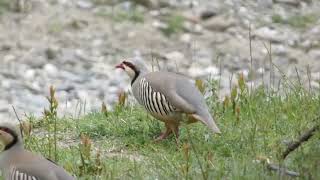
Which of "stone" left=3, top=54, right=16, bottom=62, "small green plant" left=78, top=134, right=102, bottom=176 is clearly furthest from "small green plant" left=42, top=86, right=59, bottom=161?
"stone" left=3, top=54, right=16, bottom=62

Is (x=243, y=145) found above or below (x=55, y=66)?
above

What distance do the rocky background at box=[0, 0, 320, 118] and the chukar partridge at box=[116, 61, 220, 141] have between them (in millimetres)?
5361

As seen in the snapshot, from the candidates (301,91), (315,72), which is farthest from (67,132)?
(315,72)

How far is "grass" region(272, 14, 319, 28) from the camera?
13.3 meters

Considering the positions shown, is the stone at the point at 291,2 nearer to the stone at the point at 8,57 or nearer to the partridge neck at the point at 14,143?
the stone at the point at 8,57

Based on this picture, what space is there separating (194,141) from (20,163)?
53.5 inches

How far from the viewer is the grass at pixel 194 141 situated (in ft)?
16.6

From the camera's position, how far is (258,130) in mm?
6000

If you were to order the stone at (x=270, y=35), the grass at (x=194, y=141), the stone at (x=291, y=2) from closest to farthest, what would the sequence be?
1. the grass at (x=194, y=141)
2. the stone at (x=270, y=35)
3. the stone at (x=291, y=2)

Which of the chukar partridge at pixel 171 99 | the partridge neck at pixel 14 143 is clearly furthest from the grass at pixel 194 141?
the partridge neck at pixel 14 143

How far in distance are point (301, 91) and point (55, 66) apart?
602cm

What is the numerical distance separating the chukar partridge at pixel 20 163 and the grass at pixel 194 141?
36cm

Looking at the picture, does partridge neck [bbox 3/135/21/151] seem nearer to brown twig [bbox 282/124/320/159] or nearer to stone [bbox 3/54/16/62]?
brown twig [bbox 282/124/320/159]

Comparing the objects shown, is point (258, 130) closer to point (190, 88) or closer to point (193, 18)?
point (190, 88)
